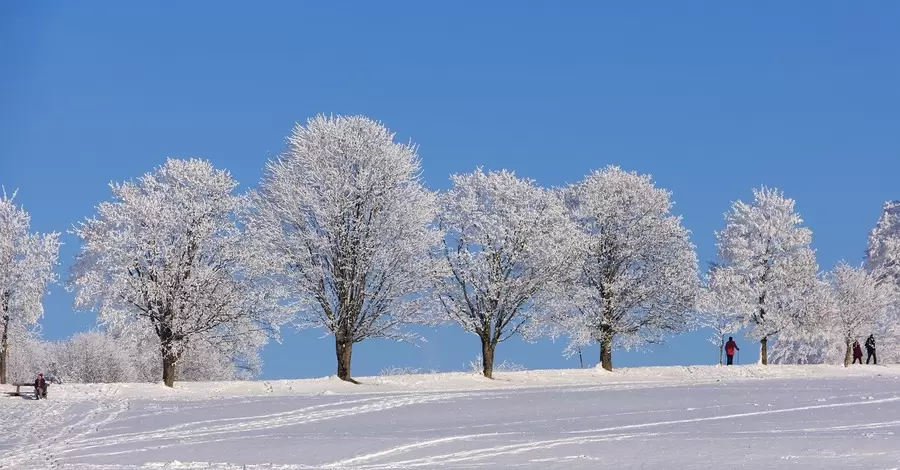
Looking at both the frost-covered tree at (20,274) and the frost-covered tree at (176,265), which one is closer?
the frost-covered tree at (176,265)

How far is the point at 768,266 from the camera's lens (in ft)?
189

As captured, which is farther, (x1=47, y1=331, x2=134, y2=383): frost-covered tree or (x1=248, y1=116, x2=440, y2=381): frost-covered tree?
(x1=47, y1=331, x2=134, y2=383): frost-covered tree

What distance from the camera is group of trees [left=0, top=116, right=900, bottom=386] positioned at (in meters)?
43.5

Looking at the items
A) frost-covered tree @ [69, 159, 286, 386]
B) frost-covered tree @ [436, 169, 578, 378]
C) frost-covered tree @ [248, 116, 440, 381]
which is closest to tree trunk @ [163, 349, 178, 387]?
frost-covered tree @ [69, 159, 286, 386]

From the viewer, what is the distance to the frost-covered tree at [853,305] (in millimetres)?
62562

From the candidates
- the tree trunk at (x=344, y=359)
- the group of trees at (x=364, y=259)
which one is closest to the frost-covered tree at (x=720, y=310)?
the group of trees at (x=364, y=259)

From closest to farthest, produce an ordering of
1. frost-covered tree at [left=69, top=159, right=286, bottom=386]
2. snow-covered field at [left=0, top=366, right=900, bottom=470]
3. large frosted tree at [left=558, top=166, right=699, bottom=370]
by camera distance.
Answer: snow-covered field at [left=0, top=366, right=900, bottom=470] < frost-covered tree at [left=69, top=159, right=286, bottom=386] < large frosted tree at [left=558, top=166, right=699, bottom=370]

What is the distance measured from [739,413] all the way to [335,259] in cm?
2072

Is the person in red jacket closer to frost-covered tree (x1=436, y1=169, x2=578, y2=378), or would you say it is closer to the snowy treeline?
frost-covered tree (x1=436, y1=169, x2=578, y2=378)

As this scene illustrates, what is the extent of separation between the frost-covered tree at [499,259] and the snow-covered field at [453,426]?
4878 mm

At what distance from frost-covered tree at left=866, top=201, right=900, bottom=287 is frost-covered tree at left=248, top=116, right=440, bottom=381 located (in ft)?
141

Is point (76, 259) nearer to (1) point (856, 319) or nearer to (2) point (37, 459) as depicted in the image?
(2) point (37, 459)

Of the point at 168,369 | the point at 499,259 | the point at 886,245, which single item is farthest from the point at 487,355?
the point at 886,245

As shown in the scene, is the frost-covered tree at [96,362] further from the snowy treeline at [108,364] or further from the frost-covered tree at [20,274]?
the frost-covered tree at [20,274]
